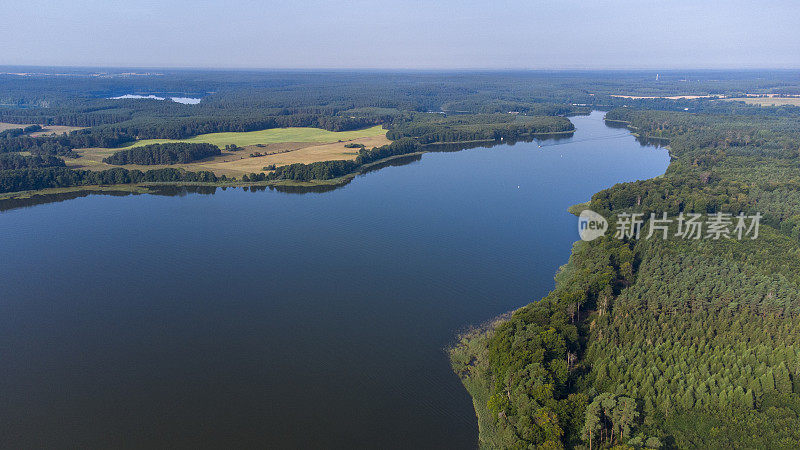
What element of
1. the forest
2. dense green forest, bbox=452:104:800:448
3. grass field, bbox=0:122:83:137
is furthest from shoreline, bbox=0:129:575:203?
grass field, bbox=0:122:83:137

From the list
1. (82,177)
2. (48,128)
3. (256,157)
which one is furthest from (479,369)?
(48,128)

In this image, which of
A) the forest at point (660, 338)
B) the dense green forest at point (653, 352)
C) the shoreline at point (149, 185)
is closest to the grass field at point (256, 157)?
the shoreline at point (149, 185)

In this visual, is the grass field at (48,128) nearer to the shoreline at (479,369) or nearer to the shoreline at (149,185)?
the shoreline at (149,185)

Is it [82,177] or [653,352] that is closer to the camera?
[653,352]

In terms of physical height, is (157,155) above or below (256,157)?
above

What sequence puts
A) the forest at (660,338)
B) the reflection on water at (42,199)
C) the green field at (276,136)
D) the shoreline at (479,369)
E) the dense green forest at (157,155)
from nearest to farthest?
the forest at (660,338) < the shoreline at (479,369) < the reflection on water at (42,199) < the dense green forest at (157,155) < the green field at (276,136)

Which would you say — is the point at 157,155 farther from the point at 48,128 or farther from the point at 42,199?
the point at 48,128

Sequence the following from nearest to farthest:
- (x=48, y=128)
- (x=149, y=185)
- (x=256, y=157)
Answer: (x=149, y=185), (x=256, y=157), (x=48, y=128)

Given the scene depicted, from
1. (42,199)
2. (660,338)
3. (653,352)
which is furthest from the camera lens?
(42,199)
